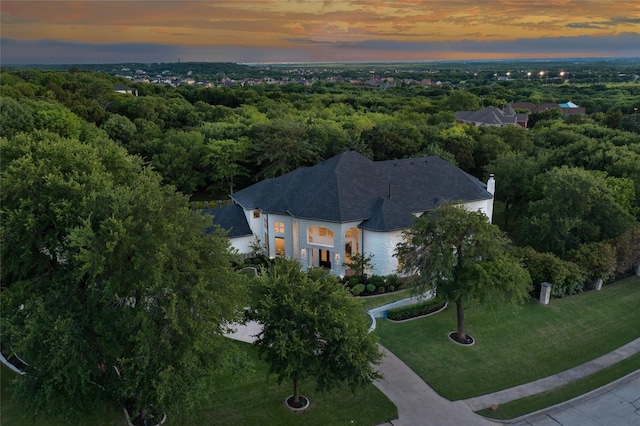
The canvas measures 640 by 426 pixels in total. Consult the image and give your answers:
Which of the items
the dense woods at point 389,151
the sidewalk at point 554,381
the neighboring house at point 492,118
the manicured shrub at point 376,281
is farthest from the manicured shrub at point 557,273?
the neighboring house at point 492,118

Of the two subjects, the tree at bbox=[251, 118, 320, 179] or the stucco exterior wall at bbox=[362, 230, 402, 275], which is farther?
the tree at bbox=[251, 118, 320, 179]

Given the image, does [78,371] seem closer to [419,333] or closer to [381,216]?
[419,333]

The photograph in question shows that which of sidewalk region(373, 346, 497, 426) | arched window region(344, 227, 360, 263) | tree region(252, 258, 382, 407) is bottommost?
sidewalk region(373, 346, 497, 426)

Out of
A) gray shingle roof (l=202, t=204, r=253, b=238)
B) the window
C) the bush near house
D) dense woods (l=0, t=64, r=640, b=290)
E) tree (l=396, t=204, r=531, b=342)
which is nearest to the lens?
tree (l=396, t=204, r=531, b=342)

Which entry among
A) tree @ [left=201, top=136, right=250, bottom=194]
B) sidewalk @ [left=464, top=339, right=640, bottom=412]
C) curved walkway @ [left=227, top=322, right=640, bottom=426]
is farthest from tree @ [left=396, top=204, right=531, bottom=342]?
tree @ [left=201, top=136, right=250, bottom=194]

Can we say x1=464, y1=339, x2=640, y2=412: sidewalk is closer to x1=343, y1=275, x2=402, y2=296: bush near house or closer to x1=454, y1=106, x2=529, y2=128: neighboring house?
x1=343, y1=275, x2=402, y2=296: bush near house

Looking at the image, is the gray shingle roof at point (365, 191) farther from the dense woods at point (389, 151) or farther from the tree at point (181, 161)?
the tree at point (181, 161)

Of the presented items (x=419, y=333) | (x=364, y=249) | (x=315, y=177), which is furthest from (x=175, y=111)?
(x=419, y=333)

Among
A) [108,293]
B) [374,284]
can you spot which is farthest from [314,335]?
[374,284]
